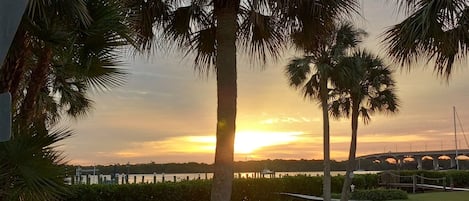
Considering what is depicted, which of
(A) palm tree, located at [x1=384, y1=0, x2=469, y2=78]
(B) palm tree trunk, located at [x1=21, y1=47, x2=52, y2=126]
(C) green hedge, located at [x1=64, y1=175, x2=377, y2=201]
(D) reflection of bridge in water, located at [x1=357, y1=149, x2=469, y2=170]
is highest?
(A) palm tree, located at [x1=384, y1=0, x2=469, y2=78]

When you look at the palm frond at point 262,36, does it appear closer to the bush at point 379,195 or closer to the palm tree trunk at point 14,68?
the palm tree trunk at point 14,68

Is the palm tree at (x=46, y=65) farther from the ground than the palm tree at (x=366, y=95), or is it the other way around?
the palm tree at (x=366, y=95)

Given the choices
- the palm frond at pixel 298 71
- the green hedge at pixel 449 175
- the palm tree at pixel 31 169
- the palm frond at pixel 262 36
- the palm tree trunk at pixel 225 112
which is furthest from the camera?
the green hedge at pixel 449 175

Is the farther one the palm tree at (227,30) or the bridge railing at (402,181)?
the bridge railing at (402,181)

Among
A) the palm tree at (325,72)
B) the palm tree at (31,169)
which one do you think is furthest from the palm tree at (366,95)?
the palm tree at (31,169)

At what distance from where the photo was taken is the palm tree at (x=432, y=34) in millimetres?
7449

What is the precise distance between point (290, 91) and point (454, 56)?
1310 centimetres

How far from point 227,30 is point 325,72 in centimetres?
1094

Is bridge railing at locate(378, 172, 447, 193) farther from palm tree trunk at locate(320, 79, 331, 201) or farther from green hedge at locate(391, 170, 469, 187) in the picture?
palm tree trunk at locate(320, 79, 331, 201)

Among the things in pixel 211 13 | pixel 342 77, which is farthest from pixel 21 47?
pixel 342 77

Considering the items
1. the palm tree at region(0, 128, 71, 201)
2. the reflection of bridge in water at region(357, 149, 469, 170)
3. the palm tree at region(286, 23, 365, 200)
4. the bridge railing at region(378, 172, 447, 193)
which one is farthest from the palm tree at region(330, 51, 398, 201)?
the reflection of bridge in water at region(357, 149, 469, 170)

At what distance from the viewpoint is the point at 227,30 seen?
8.65m

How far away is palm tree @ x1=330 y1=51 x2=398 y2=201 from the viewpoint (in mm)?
20453

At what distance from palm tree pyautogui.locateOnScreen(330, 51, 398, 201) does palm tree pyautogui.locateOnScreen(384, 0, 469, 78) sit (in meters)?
11.9
